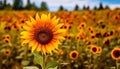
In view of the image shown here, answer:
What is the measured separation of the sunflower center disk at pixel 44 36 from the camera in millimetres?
2793

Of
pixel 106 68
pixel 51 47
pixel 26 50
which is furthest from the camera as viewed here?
pixel 26 50

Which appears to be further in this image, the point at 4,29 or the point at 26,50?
the point at 4,29

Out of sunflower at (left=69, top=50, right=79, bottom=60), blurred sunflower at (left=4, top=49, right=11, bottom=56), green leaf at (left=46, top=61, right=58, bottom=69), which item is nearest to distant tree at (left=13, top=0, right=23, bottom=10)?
blurred sunflower at (left=4, top=49, right=11, bottom=56)

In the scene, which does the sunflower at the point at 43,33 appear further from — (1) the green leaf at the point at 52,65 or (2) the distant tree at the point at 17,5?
(2) the distant tree at the point at 17,5

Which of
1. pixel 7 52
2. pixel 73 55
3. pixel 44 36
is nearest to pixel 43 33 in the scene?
pixel 44 36

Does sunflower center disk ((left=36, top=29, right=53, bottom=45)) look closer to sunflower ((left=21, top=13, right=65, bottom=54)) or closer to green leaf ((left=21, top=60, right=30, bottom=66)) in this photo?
sunflower ((left=21, top=13, right=65, bottom=54))

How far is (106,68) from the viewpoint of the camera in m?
5.08

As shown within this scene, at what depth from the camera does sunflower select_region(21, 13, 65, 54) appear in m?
2.76

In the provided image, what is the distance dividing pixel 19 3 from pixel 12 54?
1879 inches

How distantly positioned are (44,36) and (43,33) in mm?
22

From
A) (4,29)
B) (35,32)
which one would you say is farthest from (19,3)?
(35,32)

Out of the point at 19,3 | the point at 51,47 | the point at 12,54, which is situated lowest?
the point at 19,3

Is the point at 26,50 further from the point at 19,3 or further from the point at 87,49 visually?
the point at 19,3

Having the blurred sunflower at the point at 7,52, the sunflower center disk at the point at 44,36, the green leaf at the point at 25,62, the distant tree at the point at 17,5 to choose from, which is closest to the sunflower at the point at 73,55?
the green leaf at the point at 25,62
